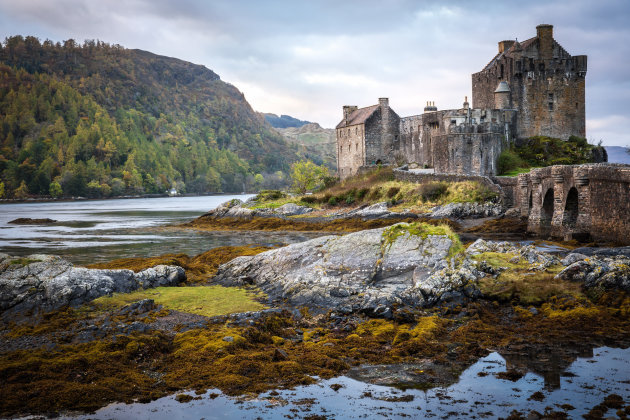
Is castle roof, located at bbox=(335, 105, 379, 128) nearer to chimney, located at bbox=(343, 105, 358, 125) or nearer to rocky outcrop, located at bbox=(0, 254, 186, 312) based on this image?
chimney, located at bbox=(343, 105, 358, 125)

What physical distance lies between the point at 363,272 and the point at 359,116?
43691mm

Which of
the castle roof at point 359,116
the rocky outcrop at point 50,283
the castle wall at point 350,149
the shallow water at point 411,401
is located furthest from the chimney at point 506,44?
the shallow water at point 411,401

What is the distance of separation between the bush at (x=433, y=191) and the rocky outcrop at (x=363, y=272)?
22392mm

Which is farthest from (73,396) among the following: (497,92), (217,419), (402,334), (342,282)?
(497,92)

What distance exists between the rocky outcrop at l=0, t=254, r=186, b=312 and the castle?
31.3 m

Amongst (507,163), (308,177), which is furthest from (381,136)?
(507,163)

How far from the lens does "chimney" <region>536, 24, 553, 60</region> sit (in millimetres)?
46562

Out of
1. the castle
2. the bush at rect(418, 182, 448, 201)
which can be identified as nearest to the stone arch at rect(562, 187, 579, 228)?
the bush at rect(418, 182, 448, 201)

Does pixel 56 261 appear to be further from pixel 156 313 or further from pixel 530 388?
pixel 530 388

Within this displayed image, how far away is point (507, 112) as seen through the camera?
4588 centimetres

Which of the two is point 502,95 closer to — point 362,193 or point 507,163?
point 507,163

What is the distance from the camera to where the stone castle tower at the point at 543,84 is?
153ft

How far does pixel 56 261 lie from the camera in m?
16.1

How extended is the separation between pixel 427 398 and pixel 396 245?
8765 mm
